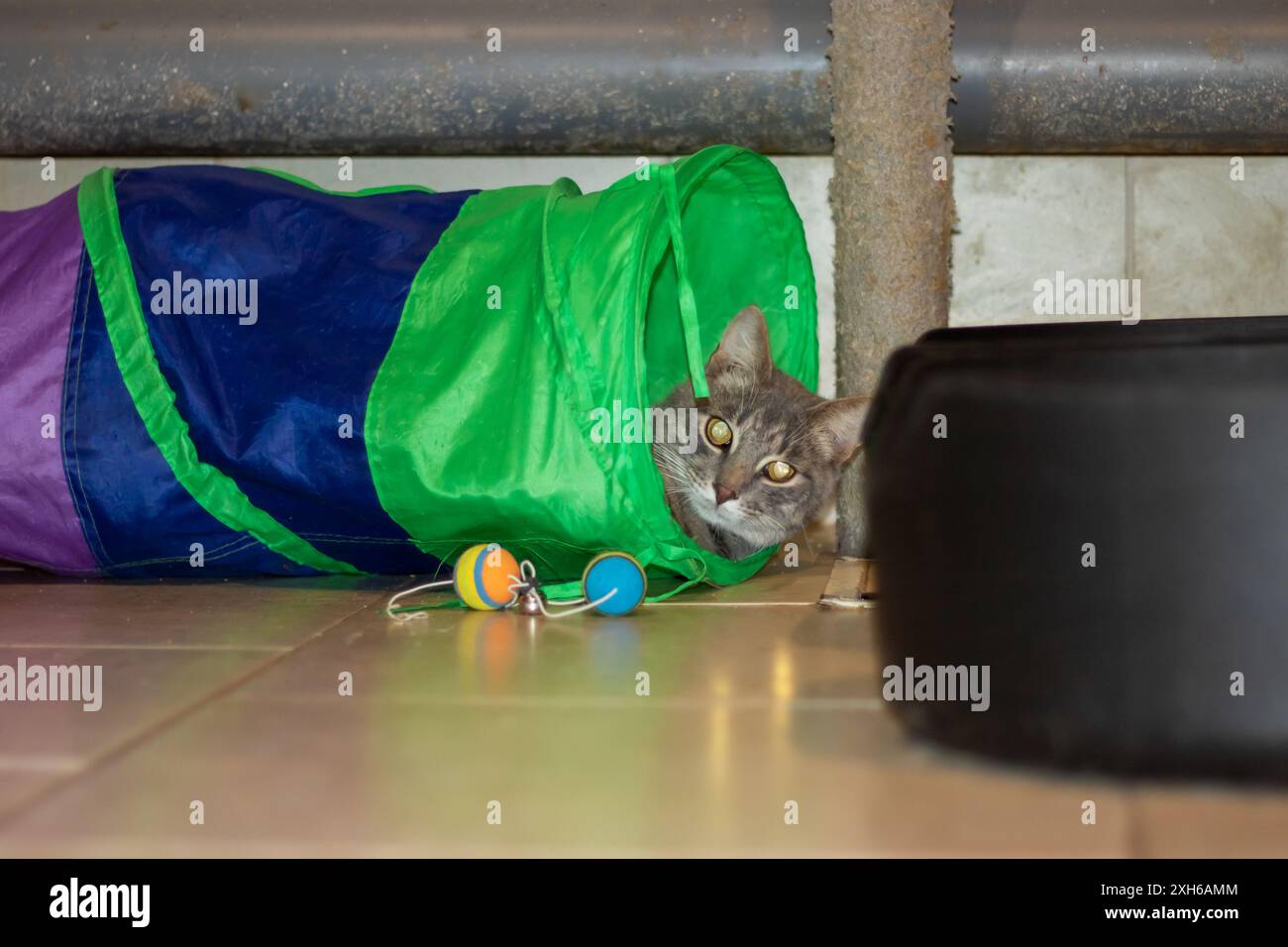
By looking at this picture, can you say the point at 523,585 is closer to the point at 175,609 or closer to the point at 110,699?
the point at 175,609

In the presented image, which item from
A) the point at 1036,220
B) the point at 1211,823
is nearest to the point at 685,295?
the point at 1211,823

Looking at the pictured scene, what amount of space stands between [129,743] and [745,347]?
4.21ft

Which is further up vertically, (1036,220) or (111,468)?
(1036,220)

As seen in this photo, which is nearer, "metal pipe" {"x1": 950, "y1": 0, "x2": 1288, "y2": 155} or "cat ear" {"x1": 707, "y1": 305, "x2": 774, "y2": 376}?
"cat ear" {"x1": 707, "y1": 305, "x2": 774, "y2": 376}

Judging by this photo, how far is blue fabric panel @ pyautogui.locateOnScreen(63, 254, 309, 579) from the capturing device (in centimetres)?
183

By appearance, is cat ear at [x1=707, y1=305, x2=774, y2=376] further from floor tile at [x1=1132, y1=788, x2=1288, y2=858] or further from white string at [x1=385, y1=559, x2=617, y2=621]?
floor tile at [x1=1132, y1=788, x2=1288, y2=858]

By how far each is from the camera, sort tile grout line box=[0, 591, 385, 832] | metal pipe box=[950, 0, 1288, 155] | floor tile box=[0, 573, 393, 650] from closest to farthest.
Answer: tile grout line box=[0, 591, 385, 832] → floor tile box=[0, 573, 393, 650] → metal pipe box=[950, 0, 1288, 155]

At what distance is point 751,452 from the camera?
6.75ft

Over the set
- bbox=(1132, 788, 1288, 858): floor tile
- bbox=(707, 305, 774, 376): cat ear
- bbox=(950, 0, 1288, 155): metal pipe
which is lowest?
bbox=(1132, 788, 1288, 858): floor tile

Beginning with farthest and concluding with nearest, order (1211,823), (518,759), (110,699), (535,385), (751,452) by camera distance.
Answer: (751,452), (535,385), (110,699), (518,759), (1211,823)

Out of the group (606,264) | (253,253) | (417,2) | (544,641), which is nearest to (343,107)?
(417,2)

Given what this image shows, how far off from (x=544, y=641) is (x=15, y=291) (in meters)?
1.05

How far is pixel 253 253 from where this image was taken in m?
1.92

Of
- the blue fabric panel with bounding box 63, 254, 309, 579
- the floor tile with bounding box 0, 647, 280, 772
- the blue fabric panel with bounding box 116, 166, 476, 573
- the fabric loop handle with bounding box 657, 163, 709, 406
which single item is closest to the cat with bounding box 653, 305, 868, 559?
the fabric loop handle with bounding box 657, 163, 709, 406
